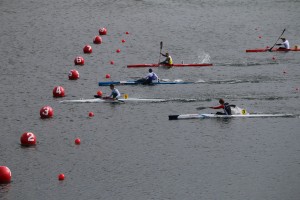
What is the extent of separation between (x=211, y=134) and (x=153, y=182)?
8879 millimetres

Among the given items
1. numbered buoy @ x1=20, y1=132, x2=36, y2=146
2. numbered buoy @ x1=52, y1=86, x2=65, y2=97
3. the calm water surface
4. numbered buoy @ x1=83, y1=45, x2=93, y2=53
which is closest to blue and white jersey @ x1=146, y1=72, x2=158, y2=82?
the calm water surface

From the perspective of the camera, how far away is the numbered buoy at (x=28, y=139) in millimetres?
43281

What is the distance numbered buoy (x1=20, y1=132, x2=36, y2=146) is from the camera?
142 feet

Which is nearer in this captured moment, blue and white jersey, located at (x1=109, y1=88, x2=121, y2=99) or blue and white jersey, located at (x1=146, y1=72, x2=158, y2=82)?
blue and white jersey, located at (x1=109, y1=88, x2=121, y2=99)

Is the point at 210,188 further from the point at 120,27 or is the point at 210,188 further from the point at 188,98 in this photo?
the point at 120,27

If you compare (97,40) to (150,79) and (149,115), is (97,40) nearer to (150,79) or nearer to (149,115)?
(150,79)

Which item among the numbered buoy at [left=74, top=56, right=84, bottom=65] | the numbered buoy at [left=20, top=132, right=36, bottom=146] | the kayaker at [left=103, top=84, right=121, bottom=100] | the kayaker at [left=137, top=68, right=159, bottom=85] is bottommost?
the numbered buoy at [left=20, top=132, right=36, bottom=146]

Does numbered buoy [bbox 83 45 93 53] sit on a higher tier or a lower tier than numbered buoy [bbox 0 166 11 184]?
higher

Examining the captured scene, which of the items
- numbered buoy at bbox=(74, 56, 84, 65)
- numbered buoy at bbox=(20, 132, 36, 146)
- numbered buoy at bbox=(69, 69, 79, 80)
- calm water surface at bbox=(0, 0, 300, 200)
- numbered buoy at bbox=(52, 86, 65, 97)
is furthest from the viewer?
numbered buoy at bbox=(74, 56, 84, 65)

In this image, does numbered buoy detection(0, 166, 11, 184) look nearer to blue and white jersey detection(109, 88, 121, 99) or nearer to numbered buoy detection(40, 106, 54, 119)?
numbered buoy detection(40, 106, 54, 119)

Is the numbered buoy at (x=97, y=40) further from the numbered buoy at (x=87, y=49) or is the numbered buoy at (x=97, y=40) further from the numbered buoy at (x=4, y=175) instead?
the numbered buoy at (x=4, y=175)

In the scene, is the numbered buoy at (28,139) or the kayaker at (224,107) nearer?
the numbered buoy at (28,139)

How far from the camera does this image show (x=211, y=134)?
151 ft

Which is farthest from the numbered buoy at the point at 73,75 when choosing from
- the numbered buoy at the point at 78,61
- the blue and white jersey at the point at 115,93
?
the blue and white jersey at the point at 115,93
